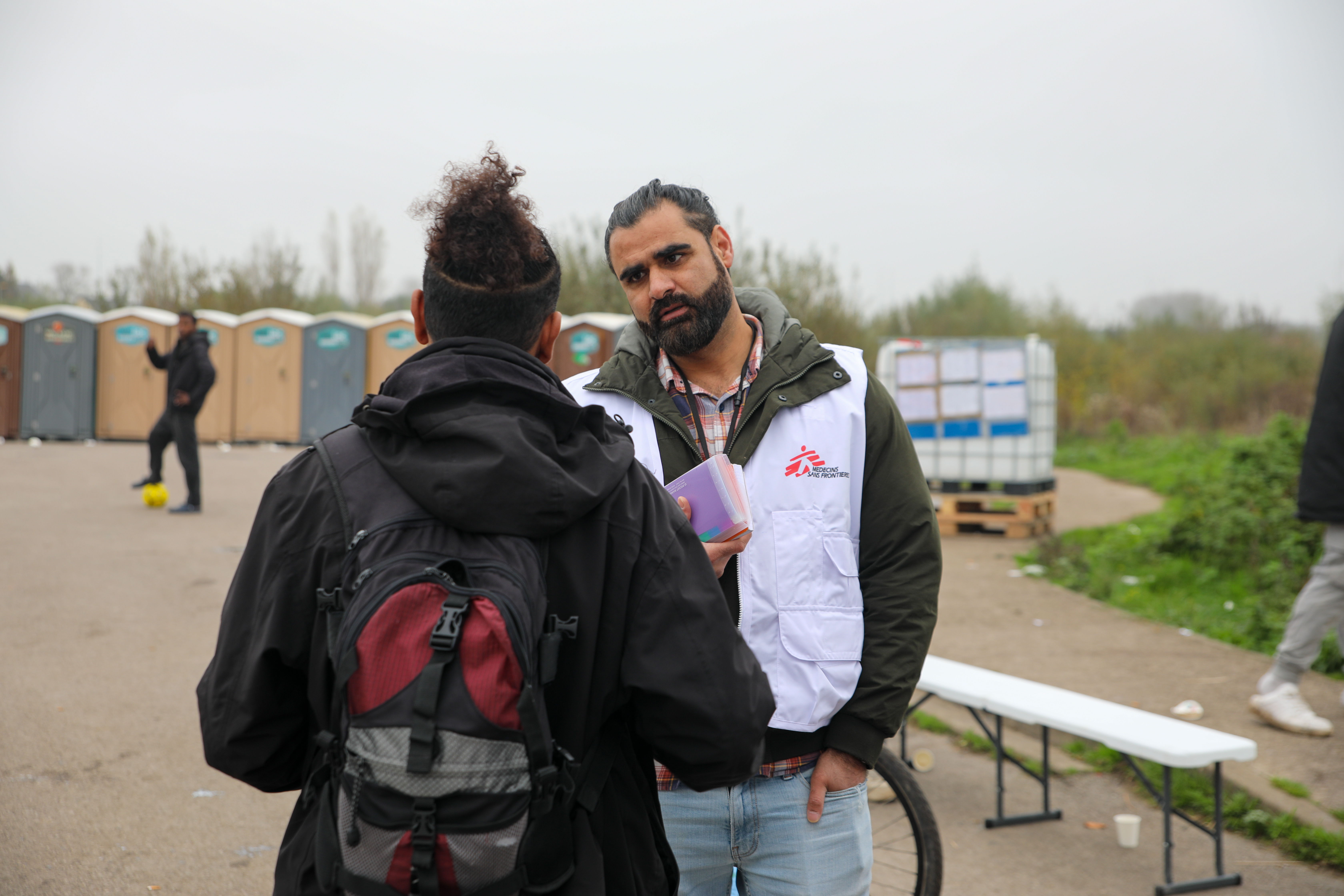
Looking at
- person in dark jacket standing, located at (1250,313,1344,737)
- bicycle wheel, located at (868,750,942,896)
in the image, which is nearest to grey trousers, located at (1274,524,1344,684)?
person in dark jacket standing, located at (1250,313,1344,737)

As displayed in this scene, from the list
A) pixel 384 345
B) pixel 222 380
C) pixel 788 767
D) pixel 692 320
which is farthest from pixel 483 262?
pixel 222 380

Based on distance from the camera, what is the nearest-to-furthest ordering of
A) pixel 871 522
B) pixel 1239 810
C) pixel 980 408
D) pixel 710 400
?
1. pixel 871 522
2. pixel 710 400
3. pixel 1239 810
4. pixel 980 408

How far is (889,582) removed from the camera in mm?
2234

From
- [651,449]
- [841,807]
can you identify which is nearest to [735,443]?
[651,449]

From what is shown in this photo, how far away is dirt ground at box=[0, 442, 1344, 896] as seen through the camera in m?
3.88

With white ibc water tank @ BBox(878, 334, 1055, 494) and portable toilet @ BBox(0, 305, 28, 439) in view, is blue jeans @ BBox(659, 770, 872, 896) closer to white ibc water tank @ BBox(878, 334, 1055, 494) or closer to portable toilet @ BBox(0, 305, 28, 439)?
white ibc water tank @ BBox(878, 334, 1055, 494)

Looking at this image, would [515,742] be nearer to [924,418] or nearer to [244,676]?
[244,676]

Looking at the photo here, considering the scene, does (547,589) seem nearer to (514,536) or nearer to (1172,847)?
(514,536)

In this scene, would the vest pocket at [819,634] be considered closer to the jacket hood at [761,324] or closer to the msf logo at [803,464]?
the msf logo at [803,464]

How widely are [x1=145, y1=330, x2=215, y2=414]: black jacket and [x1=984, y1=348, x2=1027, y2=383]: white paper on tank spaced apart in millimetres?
8355

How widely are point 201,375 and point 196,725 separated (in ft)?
23.0

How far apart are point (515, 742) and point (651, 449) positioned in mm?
1065

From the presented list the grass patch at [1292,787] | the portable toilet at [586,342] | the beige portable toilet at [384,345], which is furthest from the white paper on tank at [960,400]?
the beige portable toilet at [384,345]

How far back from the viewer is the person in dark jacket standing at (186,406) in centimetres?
1102
